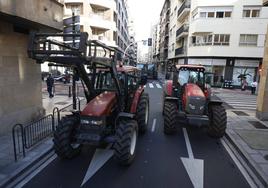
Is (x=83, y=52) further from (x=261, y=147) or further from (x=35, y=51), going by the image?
(x=261, y=147)

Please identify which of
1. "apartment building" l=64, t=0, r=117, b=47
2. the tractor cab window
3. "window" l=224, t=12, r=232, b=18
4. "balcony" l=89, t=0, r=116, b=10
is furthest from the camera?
"balcony" l=89, t=0, r=116, b=10

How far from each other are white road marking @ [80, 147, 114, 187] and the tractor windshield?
4536mm

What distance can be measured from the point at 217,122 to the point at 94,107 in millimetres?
4176

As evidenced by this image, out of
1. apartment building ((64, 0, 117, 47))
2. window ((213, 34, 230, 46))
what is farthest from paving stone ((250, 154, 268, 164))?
apartment building ((64, 0, 117, 47))

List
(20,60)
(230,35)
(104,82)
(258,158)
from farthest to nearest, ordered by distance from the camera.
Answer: (230,35), (20,60), (104,82), (258,158)

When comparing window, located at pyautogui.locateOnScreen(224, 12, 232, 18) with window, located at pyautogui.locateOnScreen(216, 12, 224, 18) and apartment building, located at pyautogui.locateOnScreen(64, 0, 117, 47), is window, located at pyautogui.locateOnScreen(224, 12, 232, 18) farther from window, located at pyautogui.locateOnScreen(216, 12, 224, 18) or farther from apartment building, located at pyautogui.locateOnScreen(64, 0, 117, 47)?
apartment building, located at pyautogui.locateOnScreen(64, 0, 117, 47)

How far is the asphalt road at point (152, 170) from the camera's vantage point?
4434 mm

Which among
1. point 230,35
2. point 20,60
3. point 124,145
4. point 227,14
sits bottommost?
point 124,145

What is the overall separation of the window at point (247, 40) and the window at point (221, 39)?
148 cm

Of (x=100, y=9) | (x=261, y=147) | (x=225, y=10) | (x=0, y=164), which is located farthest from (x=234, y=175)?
(x=100, y=9)

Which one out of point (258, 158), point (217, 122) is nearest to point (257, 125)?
point (217, 122)

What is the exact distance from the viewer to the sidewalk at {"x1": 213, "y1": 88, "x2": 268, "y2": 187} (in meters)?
5.11

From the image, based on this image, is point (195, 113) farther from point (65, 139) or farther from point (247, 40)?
point (247, 40)

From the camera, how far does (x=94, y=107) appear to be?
203 inches
